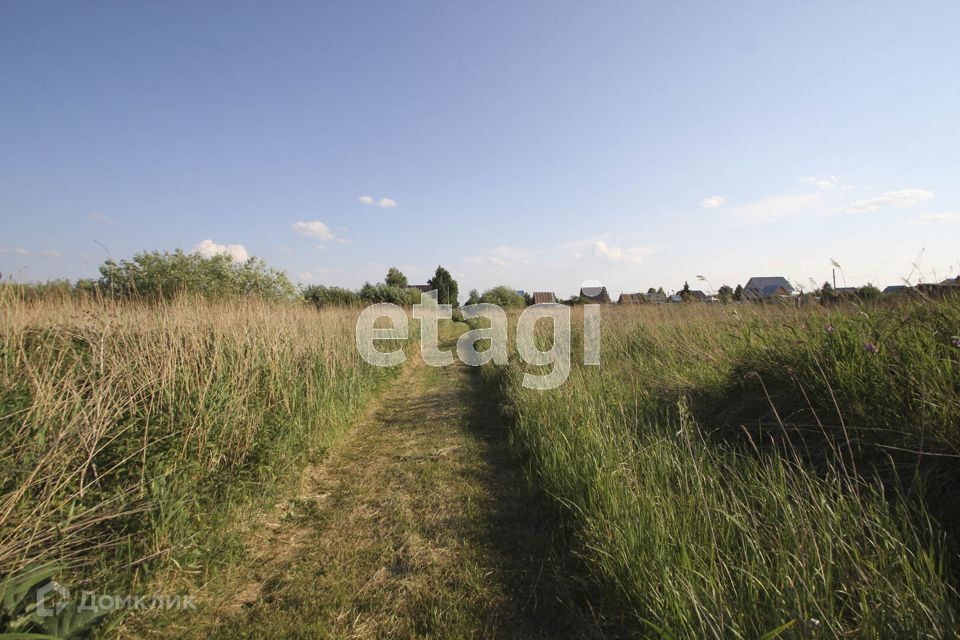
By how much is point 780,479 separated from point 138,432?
4248 mm

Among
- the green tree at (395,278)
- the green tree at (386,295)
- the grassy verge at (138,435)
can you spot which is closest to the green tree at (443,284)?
the green tree at (395,278)

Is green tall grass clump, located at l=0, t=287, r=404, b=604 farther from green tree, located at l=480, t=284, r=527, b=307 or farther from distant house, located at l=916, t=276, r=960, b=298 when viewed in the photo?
green tree, located at l=480, t=284, r=527, b=307

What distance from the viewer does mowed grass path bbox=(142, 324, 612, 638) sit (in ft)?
6.51

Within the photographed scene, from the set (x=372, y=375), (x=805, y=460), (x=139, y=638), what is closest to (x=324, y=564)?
(x=139, y=638)

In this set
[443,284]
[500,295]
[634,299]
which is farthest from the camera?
[443,284]

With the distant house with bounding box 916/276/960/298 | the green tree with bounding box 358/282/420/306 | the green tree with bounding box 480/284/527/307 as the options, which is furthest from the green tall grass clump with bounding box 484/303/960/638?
the green tree with bounding box 480/284/527/307

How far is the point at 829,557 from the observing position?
50.9 inches

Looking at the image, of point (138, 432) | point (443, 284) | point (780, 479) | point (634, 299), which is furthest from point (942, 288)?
point (443, 284)

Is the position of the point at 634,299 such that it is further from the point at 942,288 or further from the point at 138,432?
the point at 138,432

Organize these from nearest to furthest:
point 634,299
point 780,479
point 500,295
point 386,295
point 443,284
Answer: point 780,479 → point 634,299 → point 386,295 → point 500,295 → point 443,284

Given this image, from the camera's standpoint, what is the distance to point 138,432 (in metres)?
2.62

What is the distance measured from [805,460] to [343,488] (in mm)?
4049

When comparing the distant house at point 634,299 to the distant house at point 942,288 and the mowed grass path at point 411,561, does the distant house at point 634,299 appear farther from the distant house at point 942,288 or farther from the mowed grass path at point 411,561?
the mowed grass path at point 411,561

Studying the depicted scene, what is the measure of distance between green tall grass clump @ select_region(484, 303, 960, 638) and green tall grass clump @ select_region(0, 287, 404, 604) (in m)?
2.69
